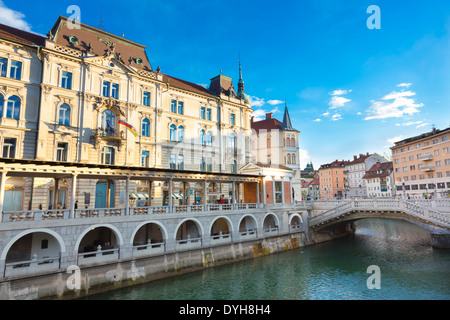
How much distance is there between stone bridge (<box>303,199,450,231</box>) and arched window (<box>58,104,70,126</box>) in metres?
34.6

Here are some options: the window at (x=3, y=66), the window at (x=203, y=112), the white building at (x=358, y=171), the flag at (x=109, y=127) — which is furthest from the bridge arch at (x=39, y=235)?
the white building at (x=358, y=171)

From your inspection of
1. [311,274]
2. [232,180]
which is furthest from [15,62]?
[311,274]

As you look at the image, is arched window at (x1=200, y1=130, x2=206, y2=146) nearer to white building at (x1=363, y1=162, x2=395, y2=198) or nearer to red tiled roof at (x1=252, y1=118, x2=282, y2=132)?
red tiled roof at (x1=252, y1=118, x2=282, y2=132)

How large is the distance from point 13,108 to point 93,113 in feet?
23.8

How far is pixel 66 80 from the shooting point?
94.3ft

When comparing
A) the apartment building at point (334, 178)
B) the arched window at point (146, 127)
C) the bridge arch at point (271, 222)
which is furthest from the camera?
the apartment building at point (334, 178)

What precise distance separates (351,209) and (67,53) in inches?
1562

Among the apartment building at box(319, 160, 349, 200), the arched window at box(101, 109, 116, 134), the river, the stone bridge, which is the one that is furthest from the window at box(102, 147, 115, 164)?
the apartment building at box(319, 160, 349, 200)

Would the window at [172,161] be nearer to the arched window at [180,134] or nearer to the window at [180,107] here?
the arched window at [180,134]

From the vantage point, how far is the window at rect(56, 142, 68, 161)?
27.7 m

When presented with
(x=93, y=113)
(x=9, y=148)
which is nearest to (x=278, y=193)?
(x=93, y=113)

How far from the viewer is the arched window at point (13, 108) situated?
25.7 m

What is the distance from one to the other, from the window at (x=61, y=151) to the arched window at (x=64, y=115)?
7.62 ft

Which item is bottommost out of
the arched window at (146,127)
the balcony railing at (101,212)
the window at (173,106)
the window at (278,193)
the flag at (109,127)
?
the balcony railing at (101,212)
